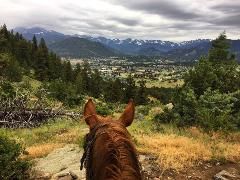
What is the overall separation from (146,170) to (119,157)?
8354mm

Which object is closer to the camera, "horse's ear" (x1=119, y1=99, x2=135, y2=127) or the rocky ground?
"horse's ear" (x1=119, y1=99, x2=135, y2=127)

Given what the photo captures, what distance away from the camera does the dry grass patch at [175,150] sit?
11375mm

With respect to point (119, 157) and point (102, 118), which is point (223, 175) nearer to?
point (102, 118)

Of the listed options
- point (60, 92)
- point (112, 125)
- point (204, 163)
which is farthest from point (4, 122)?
point (60, 92)

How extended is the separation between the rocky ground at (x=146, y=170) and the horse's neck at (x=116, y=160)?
7520 millimetres

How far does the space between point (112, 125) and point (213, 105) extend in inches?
690

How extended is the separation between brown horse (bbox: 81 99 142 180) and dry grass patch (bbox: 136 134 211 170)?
825cm

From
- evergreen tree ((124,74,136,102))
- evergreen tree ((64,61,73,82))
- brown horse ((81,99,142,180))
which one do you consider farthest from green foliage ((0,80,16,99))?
evergreen tree ((64,61,73,82))

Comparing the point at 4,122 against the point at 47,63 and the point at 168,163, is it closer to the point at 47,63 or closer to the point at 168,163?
the point at 168,163

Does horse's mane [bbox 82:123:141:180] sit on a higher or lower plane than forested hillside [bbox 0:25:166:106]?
higher

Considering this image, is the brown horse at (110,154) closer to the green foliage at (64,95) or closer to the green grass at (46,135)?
the green grass at (46,135)

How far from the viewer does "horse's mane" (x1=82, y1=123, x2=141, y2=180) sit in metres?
2.49

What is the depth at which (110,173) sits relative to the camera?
8.25ft

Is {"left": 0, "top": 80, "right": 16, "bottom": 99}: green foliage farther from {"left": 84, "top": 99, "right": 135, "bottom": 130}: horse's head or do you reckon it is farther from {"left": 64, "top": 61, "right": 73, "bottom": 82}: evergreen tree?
{"left": 64, "top": 61, "right": 73, "bottom": 82}: evergreen tree
